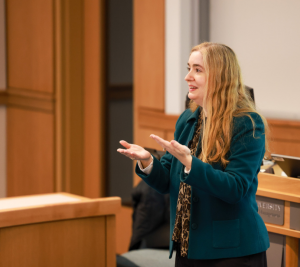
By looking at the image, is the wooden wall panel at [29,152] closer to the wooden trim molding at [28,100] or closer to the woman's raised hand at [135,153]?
the wooden trim molding at [28,100]

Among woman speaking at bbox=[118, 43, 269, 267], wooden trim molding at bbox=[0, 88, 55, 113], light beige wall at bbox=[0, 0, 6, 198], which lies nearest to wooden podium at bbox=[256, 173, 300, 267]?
woman speaking at bbox=[118, 43, 269, 267]

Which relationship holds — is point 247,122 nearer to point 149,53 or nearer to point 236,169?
point 236,169

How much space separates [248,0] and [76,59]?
189 centimetres

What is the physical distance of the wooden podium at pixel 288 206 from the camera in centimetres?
181

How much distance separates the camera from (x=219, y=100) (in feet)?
4.78

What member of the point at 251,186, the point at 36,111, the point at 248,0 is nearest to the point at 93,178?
the point at 36,111

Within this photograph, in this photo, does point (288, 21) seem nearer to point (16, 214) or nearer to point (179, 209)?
point (179, 209)

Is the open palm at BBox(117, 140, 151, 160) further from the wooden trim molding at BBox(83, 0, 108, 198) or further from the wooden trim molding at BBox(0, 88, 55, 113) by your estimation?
the wooden trim molding at BBox(0, 88, 55, 113)

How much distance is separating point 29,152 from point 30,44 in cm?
113

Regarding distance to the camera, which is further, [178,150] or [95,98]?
[95,98]

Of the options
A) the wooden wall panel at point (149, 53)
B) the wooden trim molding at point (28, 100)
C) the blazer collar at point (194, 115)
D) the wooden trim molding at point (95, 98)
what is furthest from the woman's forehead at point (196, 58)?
the wooden trim molding at point (28, 100)

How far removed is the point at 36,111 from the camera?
15.2 feet

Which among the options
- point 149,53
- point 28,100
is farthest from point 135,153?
point 28,100

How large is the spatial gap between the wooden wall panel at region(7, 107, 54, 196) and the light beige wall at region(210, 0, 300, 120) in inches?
84.1
